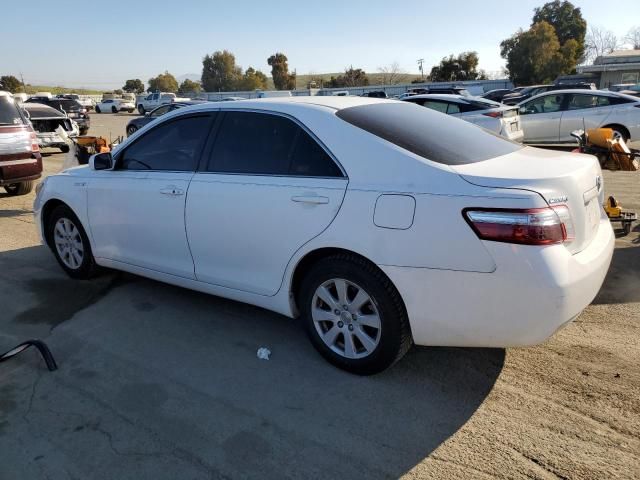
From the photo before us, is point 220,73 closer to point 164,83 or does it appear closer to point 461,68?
point 164,83

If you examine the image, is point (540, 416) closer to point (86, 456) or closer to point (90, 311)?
point (86, 456)

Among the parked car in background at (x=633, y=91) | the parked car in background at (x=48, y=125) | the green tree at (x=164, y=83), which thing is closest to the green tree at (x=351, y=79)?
the green tree at (x=164, y=83)

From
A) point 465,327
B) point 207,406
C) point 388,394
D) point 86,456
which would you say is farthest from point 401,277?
point 86,456

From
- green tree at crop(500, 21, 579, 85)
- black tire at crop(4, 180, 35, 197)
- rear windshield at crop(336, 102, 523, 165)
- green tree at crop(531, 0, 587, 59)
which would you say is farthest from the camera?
green tree at crop(531, 0, 587, 59)

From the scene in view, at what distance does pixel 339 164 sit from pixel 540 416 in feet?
5.85

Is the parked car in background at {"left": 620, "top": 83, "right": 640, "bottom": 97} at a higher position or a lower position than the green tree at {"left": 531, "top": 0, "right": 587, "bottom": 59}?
lower

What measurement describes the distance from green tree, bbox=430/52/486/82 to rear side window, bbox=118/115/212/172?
5987 centimetres

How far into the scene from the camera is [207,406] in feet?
9.73

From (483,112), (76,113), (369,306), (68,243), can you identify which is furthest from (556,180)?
(76,113)

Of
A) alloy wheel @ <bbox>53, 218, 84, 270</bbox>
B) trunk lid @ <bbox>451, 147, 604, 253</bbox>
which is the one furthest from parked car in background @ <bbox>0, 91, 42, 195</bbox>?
trunk lid @ <bbox>451, 147, 604, 253</bbox>

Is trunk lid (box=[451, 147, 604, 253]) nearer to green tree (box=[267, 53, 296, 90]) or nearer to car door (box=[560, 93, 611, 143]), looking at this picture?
car door (box=[560, 93, 611, 143])

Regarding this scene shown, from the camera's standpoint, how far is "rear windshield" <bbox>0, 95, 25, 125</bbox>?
28.2 ft

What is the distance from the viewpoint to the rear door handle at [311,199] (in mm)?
3074

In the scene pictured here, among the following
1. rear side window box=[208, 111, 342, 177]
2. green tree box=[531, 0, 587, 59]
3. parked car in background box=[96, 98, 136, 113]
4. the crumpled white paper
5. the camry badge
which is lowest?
parked car in background box=[96, 98, 136, 113]
